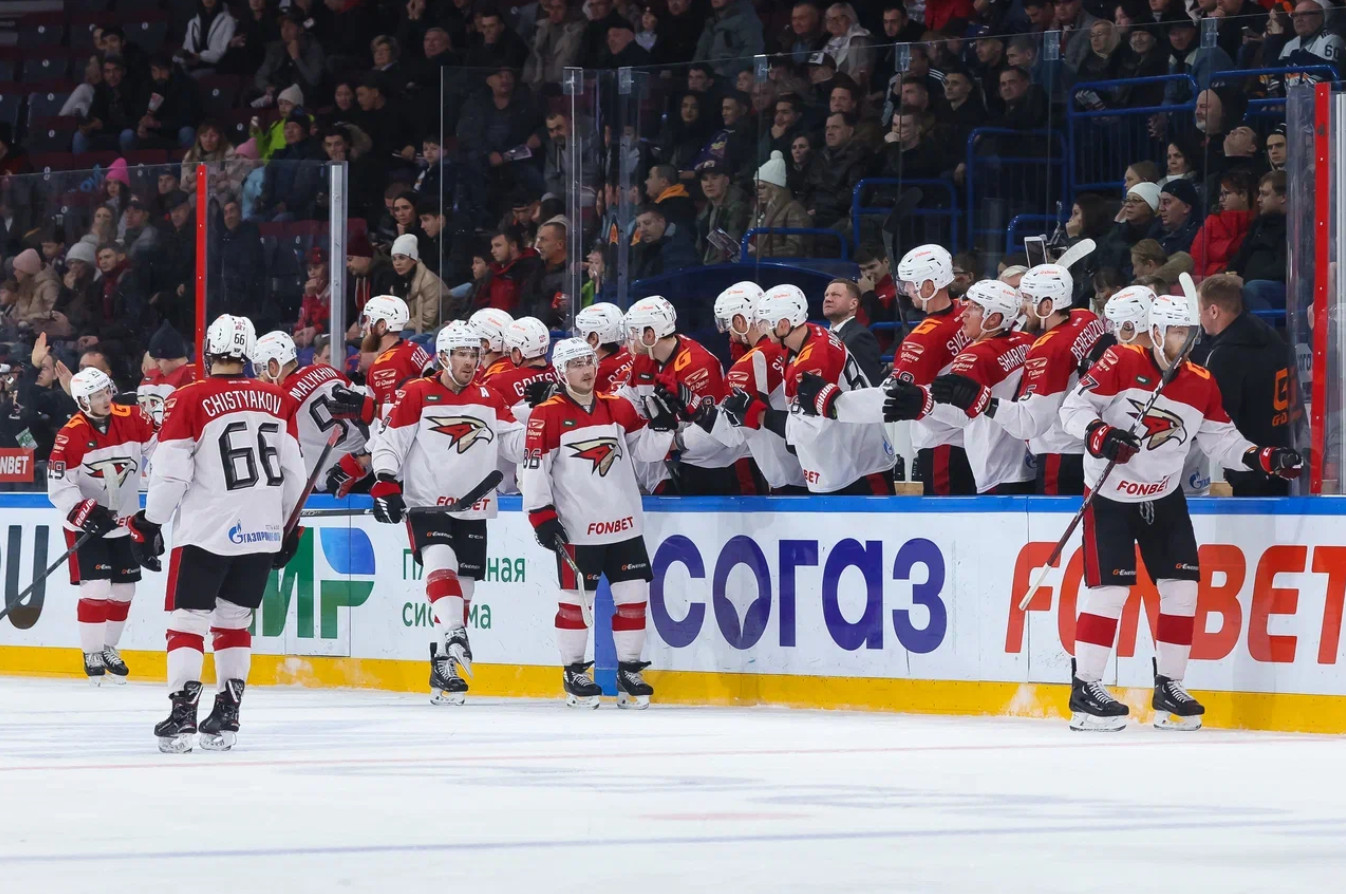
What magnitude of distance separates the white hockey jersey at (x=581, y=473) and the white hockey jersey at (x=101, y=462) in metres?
3.02

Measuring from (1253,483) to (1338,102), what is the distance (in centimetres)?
165

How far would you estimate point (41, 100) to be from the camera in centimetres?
2047

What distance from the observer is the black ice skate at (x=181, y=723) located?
8.54 metres

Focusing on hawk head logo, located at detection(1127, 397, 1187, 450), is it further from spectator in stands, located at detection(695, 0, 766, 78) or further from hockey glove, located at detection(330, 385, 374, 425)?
spectator in stands, located at detection(695, 0, 766, 78)

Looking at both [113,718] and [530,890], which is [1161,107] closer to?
[113,718]

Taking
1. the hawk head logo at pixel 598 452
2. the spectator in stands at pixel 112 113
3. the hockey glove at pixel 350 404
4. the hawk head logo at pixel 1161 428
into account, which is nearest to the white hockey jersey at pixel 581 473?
the hawk head logo at pixel 598 452

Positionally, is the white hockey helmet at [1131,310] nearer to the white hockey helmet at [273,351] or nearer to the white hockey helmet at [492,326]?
the white hockey helmet at [492,326]

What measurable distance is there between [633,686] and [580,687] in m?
0.26

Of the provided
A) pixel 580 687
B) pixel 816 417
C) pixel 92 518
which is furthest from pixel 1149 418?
pixel 92 518

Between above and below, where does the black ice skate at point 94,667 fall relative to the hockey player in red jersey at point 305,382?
below

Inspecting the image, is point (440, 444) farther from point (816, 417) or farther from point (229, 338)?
point (229, 338)

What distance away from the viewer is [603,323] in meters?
11.5

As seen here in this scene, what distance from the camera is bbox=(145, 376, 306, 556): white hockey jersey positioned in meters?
8.48

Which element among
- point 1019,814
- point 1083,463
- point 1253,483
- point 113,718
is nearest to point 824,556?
point 1083,463
